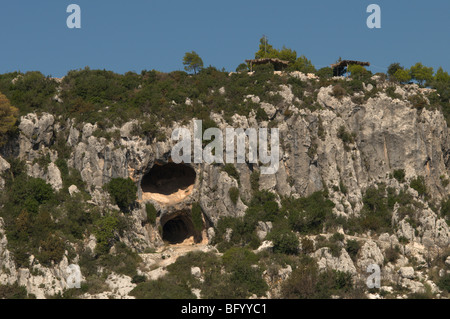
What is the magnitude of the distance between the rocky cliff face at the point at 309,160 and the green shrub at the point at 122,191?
93cm

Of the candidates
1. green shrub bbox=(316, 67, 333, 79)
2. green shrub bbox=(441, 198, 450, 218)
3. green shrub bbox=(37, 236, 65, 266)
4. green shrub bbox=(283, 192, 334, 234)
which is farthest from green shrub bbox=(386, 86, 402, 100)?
green shrub bbox=(37, 236, 65, 266)

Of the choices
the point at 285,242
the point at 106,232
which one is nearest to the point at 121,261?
the point at 106,232

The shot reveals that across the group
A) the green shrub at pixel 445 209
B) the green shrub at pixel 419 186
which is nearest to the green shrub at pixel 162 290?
the green shrub at pixel 419 186

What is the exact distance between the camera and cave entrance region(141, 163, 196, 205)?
85.4 metres

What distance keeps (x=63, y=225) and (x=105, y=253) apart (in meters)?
4.96

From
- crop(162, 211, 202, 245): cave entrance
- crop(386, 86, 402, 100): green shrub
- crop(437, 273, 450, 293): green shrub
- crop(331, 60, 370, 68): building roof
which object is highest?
crop(331, 60, 370, 68): building roof

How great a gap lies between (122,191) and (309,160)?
2145cm

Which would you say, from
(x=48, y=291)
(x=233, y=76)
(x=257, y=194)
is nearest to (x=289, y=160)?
(x=257, y=194)

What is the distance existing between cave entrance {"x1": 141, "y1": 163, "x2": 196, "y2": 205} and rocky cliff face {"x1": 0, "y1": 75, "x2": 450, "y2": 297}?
51cm

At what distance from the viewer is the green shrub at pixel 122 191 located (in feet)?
262

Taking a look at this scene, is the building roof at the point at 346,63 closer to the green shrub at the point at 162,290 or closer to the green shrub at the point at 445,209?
the green shrub at the point at 445,209

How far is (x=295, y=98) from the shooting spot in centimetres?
9100

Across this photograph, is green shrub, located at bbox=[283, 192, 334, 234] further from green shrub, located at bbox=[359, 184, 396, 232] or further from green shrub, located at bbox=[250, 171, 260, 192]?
green shrub, located at bbox=[359, 184, 396, 232]
